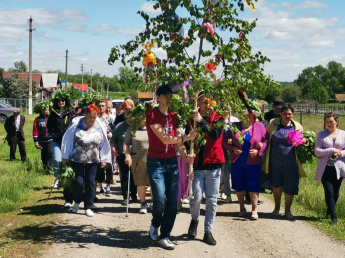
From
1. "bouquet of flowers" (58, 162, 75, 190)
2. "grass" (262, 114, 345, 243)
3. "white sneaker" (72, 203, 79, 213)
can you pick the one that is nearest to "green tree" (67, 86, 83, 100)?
"bouquet of flowers" (58, 162, 75, 190)

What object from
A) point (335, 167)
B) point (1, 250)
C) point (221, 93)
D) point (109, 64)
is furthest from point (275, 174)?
point (1, 250)

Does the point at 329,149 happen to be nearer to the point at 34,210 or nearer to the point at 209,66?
the point at 209,66

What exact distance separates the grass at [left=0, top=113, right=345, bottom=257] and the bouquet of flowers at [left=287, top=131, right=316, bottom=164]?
1.01 metres

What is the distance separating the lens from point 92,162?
835 cm

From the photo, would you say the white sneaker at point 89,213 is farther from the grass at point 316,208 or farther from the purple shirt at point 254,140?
the grass at point 316,208

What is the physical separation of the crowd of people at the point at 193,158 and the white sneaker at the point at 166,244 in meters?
0.01

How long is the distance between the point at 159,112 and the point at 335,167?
327 centimetres

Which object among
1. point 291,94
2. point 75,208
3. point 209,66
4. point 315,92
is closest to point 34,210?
point 75,208

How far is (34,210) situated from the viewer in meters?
8.52

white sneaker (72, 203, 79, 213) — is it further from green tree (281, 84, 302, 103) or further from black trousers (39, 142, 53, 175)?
green tree (281, 84, 302, 103)

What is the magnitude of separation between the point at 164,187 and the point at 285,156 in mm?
2792

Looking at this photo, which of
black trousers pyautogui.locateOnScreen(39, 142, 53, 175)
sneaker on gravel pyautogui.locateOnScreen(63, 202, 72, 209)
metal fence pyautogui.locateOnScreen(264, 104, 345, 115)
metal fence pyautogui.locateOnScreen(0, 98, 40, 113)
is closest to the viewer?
sneaker on gravel pyautogui.locateOnScreen(63, 202, 72, 209)

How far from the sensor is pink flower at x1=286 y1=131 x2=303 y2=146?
26.4 feet

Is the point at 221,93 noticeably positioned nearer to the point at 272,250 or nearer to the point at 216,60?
the point at 216,60
